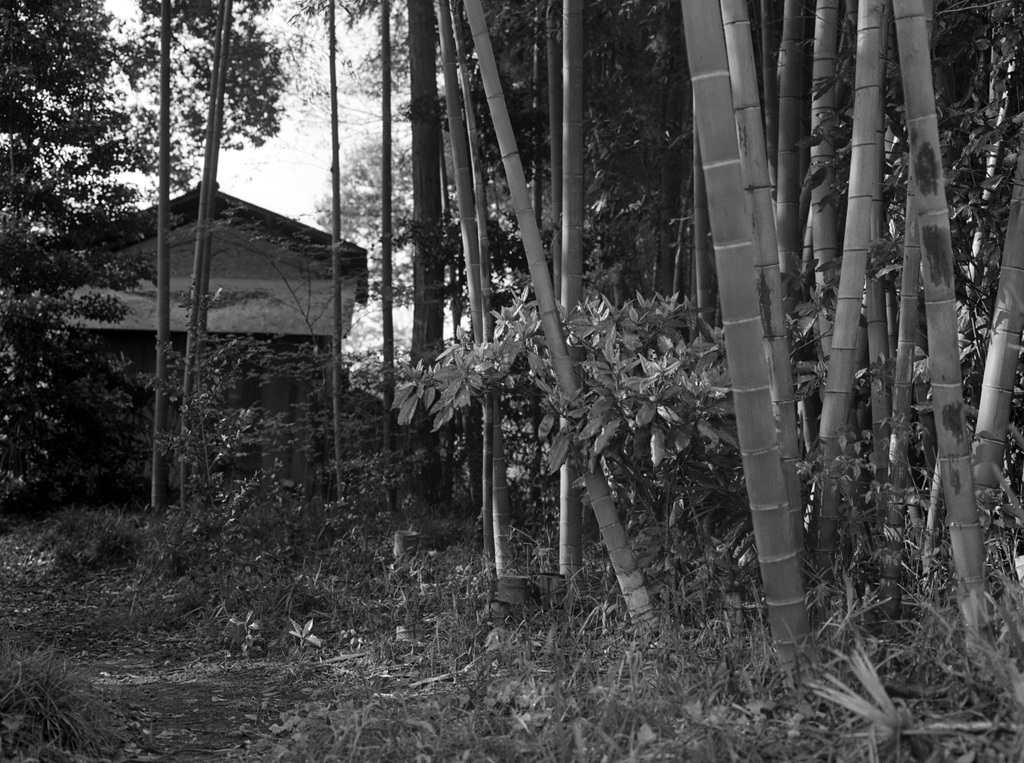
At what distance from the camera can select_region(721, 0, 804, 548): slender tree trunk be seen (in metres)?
2.64

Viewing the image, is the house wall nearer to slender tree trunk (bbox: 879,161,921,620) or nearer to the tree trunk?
the tree trunk

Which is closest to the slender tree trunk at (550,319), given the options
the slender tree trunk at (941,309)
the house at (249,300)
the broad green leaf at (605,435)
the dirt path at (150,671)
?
the broad green leaf at (605,435)

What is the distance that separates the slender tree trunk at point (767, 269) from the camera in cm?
264

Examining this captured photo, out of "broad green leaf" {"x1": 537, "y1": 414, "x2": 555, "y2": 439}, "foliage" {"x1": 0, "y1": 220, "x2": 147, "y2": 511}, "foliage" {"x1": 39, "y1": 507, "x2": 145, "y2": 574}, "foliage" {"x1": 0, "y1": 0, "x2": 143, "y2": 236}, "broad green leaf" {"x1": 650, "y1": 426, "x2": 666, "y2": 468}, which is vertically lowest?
"foliage" {"x1": 39, "y1": 507, "x2": 145, "y2": 574}

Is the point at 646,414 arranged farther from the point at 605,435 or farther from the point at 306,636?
the point at 306,636

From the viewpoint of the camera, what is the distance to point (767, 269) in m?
2.70

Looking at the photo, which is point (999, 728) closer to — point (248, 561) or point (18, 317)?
point (248, 561)

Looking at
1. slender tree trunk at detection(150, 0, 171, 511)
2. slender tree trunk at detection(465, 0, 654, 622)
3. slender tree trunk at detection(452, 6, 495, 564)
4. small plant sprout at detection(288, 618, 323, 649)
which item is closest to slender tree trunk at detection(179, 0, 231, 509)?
slender tree trunk at detection(150, 0, 171, 511)

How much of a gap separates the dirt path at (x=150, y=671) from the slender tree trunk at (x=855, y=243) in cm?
176

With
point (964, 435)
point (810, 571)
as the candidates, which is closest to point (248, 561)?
point (810, 571)

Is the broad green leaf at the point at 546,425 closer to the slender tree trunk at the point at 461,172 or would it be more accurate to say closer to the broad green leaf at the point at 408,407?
the broad green leaf at the point at 408,407

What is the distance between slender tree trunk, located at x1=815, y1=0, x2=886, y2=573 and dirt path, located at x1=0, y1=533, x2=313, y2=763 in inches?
69.5

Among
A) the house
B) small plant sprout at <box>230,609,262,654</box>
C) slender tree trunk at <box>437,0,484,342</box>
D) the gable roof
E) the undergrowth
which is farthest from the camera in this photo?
the house

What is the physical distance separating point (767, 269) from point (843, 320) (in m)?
0.24
